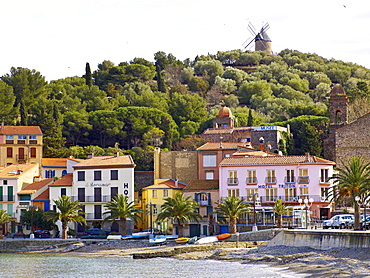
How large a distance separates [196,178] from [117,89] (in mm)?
57989

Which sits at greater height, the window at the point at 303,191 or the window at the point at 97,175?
the window at the point at 97,175

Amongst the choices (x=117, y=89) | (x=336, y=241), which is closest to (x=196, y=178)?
(x=336, y=241)

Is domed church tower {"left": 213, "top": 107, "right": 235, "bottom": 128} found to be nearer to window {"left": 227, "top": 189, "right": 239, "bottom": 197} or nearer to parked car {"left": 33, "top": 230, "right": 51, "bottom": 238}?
window {"left": 227, "top": 189, "right": 239, "bottom": 197}

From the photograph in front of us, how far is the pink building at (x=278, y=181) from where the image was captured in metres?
69.5

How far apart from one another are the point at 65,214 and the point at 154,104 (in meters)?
46.9

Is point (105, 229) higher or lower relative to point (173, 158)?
lower

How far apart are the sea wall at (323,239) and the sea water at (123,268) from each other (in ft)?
13.7

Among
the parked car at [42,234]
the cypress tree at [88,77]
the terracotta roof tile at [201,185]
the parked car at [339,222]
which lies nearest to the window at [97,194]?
the parked car at [42,234]

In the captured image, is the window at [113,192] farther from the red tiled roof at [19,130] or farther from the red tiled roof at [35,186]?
the red tiled roof at [19,130]

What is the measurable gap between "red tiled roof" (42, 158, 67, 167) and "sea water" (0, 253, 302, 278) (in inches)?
1072

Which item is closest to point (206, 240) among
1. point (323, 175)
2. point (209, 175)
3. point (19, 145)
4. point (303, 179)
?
point (303, 179)

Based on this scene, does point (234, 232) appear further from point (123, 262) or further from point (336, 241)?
point (336, 241)

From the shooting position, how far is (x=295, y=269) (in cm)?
4475

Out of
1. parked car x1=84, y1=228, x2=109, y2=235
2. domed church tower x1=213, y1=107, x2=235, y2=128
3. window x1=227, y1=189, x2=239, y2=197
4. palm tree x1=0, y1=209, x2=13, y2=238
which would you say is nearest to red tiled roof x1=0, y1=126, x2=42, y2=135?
palm tree x1=0, y1=209, x2=13, y2=238
